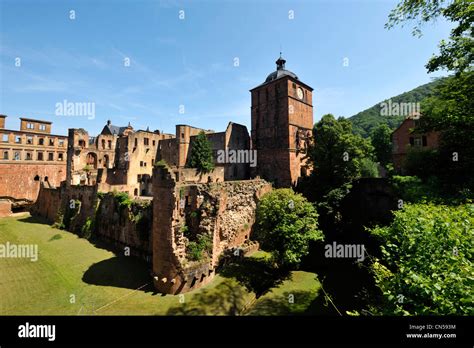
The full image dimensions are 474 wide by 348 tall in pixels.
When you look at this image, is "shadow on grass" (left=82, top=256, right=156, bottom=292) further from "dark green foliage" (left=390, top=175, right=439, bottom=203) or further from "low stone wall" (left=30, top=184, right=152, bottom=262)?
"dark green foliage" (left=390, top=175, right=439, bottom=203)

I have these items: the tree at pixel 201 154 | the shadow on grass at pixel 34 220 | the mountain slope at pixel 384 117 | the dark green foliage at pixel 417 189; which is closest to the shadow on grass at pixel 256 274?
the dark green foliage at pixel 417 189

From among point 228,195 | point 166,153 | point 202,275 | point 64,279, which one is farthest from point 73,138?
point 202,275

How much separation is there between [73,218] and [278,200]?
892 inches

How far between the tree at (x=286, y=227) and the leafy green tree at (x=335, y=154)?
6.44m

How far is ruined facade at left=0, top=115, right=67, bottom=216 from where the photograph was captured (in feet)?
100

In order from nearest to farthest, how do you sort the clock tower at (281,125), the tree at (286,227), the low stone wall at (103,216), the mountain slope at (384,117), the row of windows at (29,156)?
the tree at (286,227)
the low stone wall at (103,216)
the clock tower at (281,125)
the row of windows at (29,156)
the mountain slope at (384,117)

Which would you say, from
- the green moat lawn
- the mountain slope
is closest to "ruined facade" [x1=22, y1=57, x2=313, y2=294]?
the green moat lawn

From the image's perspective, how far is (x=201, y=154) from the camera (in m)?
32.4

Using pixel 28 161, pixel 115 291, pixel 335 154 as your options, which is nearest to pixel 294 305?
pixel 115 291

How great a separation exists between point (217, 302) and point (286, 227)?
6772 mm

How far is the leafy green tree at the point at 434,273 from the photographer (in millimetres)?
3340

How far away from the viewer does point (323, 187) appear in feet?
71.5

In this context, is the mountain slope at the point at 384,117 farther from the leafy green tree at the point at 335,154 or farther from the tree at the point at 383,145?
the leafy green tree at the point at 335,154

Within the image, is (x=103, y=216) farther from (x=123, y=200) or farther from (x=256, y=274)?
(x=256, y=274)
